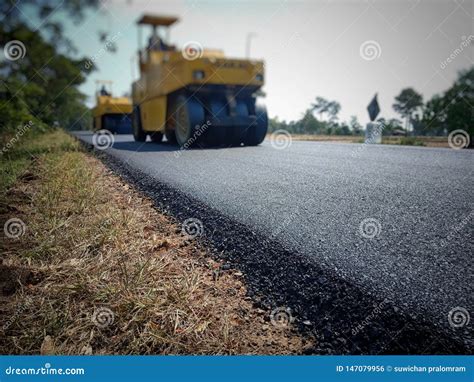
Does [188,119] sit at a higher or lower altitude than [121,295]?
higher

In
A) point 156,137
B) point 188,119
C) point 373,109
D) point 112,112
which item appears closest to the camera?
point 188,119

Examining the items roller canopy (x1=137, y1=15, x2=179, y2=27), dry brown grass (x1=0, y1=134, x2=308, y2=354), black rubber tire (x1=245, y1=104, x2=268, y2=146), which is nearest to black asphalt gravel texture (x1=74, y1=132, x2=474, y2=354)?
dry brown grass (x1=0, y1=134, x2=308, y2=354)

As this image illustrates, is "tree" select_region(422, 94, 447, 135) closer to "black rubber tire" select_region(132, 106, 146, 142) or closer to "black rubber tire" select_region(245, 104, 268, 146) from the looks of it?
"black rubber tire" select_region(245, 104, 268, 146)

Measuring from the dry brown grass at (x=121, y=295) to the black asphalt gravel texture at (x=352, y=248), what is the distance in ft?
0.43

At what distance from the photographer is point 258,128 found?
758cm

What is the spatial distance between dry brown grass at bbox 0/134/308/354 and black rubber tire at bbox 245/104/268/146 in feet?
19.3

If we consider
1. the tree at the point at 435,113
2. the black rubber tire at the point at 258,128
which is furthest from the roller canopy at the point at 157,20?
the tree at the point at 435,113

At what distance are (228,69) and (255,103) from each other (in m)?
1.08

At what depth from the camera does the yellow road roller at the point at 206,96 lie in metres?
6.91

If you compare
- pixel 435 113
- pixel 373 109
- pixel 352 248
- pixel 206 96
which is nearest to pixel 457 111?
pixel 435 113

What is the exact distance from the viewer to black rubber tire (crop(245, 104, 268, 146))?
7586 millimetres

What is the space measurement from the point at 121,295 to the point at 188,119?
6.12 metres

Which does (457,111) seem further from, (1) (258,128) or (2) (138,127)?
(2) (138,127)

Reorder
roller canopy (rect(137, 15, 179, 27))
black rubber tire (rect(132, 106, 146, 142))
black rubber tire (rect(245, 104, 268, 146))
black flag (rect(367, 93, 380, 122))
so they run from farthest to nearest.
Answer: black rubber tire (rect(132, 106, 146, 142)) < black flag (rect(367, 93, 380, 122)) < black rubber tire (rect(245, 104, 268, 146)) < roller canopy (rect(137, 15, 179, 27))
